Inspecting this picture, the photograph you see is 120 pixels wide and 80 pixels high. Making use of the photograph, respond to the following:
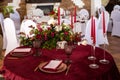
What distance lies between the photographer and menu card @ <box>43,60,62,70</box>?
2412mm

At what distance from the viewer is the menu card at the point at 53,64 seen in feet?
7.91

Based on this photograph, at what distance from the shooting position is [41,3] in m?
7.48

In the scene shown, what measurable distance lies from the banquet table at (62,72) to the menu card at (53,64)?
83mm

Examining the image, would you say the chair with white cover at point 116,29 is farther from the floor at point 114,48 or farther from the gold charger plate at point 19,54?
the gold charger plate at point 19,54

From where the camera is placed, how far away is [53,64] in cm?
249

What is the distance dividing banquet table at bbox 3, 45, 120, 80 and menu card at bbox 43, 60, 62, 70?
0.08m

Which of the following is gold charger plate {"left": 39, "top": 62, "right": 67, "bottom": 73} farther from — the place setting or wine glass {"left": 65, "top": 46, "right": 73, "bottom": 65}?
the place setting

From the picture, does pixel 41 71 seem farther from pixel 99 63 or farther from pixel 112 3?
pixel 112 3

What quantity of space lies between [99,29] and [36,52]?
3144mm

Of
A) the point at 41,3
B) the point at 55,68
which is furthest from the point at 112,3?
the point at 55,68

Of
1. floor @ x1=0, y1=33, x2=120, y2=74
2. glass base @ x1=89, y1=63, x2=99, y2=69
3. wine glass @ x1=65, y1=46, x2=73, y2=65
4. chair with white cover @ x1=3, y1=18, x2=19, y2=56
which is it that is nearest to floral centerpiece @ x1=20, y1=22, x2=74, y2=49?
wine glass @ x1=65, y1=46, x2=73, y2=65

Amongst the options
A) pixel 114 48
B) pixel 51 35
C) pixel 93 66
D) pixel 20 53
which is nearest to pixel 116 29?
pixel 114 48

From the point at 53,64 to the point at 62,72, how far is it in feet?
0.53

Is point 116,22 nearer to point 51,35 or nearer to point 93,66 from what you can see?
point 51,35
